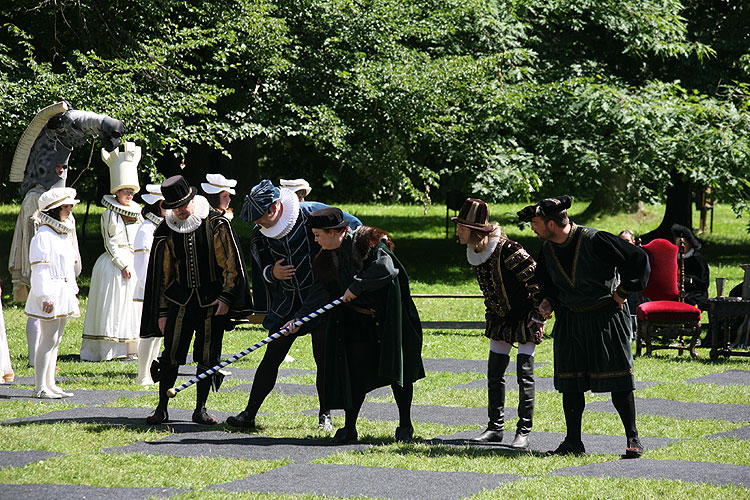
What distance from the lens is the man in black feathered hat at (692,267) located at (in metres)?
13.4

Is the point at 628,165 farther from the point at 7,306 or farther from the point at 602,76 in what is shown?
the point at 7,306

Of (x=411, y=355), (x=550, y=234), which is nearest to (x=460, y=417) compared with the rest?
(x=411, y=355)

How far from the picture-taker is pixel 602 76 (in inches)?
827

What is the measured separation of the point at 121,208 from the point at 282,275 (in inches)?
140

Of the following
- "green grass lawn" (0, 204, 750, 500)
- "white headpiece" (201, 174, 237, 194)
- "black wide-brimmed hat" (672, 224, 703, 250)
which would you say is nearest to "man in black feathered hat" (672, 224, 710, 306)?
"black wide-brimmed hat" (672, 224, 703, 250)

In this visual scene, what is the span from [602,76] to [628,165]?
2367mm

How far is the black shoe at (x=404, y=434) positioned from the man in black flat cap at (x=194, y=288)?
1536 mm

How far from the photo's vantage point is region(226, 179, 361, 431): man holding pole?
773 cm

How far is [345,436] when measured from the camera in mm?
7258

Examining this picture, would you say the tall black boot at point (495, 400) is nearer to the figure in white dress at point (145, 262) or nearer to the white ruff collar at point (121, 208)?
the figure in white dress at point (145, 262)

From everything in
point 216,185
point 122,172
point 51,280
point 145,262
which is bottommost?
point 51,280

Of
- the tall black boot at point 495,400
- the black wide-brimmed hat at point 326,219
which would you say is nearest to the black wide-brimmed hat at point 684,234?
the tall black boot at point 495,400

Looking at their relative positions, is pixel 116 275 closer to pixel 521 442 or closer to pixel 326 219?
pixel 326 219

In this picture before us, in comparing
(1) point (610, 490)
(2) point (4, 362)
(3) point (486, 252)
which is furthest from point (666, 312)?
(2) point (4, 362)
